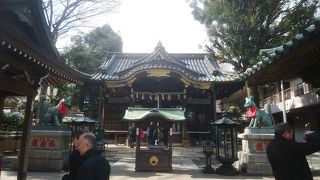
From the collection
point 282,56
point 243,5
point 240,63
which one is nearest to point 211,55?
point 240,63

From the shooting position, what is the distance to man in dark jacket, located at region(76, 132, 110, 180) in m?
3.38

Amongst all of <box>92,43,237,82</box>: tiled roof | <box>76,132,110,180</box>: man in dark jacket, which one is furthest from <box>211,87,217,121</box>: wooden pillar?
<box>76,132,110,180</box>: man in dark jacket

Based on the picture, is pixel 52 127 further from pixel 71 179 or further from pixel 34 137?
pixel 71 179

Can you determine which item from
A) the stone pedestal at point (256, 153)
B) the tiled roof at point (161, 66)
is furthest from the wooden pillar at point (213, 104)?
the stone pedestal at point (256, 153)

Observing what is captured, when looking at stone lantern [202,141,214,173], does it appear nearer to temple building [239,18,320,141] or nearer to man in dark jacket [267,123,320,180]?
temple building [239,18,320,141]

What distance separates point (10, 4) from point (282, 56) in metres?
5.19

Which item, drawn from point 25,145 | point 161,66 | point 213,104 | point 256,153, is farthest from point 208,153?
point 213,104

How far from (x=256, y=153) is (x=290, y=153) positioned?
7852mm

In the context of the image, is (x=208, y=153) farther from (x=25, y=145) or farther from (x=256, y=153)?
(x=25, y=145)

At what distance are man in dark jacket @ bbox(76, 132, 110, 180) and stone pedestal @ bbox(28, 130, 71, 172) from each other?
26.4 feet

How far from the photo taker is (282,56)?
4.85 metres

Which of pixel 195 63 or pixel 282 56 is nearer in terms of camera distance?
pixel 282 56

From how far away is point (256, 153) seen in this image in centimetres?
1111

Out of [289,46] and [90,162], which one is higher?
[289,46]
